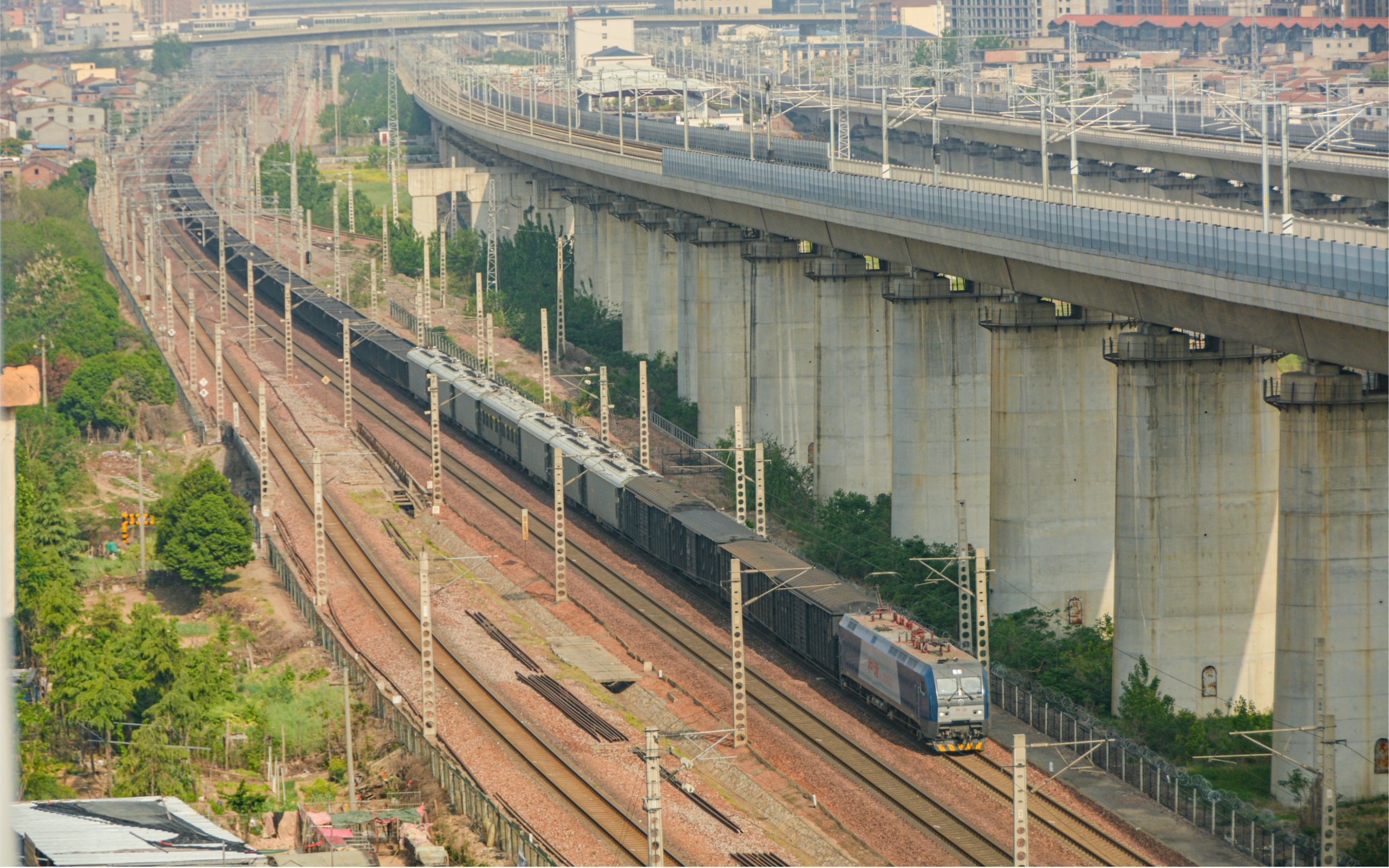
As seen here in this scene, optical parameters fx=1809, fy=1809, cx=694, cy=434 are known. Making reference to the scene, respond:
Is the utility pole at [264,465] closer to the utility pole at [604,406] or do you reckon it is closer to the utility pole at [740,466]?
the utility pole at [604,406]

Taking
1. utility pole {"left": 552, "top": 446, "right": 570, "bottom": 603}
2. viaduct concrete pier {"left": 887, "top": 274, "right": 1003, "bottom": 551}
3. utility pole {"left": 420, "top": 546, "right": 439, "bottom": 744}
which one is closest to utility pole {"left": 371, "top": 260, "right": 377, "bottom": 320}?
utility pole {"left": 552, "top": 446, "right": 570, "bottom": 603}

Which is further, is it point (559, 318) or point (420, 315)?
point (420, 315)

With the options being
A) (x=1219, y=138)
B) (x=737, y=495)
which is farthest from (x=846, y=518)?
(x=1219, y=138)

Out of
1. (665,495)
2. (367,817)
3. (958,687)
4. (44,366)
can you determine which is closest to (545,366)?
(665,495)

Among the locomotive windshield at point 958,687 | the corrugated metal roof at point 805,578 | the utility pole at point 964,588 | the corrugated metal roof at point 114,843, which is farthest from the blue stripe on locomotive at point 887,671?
the corrugated metal roof at point 114,843

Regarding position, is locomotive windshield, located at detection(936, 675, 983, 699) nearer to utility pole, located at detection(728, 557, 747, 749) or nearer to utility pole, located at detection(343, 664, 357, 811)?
utility pole, located at detection(728, 557, 747, 749)

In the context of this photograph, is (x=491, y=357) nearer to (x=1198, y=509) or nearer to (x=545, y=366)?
(x=545, y=366)
